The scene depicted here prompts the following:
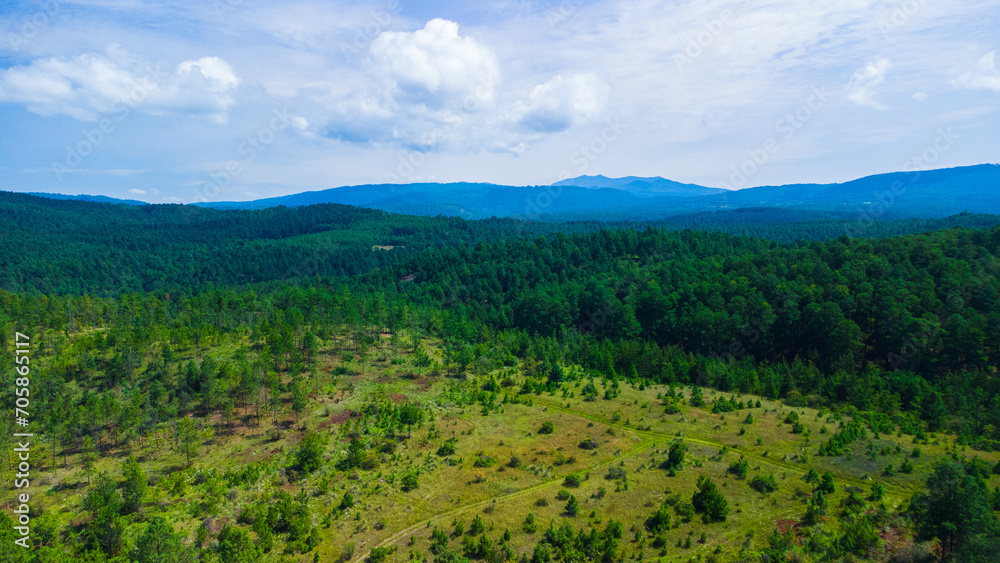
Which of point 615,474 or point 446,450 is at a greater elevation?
point 446,450

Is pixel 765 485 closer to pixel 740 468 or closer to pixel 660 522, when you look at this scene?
pixel 740 468

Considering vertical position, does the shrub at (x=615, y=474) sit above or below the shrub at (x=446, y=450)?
below

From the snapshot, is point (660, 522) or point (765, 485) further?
point (765, 485)

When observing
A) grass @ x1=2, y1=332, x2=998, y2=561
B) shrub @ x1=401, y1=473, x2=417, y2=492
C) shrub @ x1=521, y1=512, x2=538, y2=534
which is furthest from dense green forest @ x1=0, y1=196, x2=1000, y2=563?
shrub @ x1=401, y1=473, x2=417, y2=492

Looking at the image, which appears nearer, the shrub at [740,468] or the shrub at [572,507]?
the shrub at [572,507]

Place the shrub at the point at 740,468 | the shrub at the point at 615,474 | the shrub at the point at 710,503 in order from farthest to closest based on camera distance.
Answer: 1. the shrub at the point at 615,474
2. the shrub at the point at 740,468
3. the shrub at the point at 710,503

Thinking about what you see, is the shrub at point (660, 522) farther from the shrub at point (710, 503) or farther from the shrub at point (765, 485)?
the shrub at point (765, 485)

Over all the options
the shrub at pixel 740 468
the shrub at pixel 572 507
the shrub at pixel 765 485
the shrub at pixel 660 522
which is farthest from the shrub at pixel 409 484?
the shrub at pixel 765 485

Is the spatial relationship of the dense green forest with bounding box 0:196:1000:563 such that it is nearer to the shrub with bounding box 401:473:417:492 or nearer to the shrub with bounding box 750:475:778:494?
the shrub with bounding box 750:475:778:494

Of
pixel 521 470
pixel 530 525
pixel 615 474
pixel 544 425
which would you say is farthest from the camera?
pixel 544 425

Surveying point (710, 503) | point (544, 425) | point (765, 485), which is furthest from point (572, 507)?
point (765, 485)
